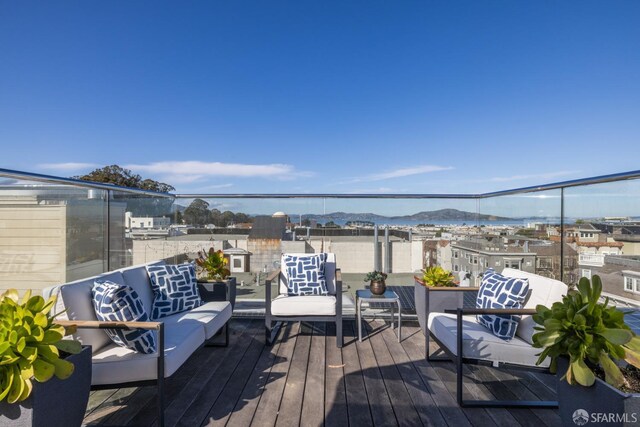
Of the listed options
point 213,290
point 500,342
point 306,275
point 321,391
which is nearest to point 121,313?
point 213,290

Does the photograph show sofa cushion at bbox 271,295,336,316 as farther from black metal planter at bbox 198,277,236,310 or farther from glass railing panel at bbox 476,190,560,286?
glass railing panel at bbox 476,190,560,286

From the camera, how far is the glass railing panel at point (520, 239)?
2.84m

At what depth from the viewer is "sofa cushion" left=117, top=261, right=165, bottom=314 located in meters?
2.57

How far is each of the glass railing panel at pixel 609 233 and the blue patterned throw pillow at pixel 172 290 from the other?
10.5 feet

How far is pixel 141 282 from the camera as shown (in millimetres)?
2707

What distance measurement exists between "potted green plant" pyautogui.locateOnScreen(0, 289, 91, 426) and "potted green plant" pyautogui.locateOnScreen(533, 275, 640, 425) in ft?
6.59

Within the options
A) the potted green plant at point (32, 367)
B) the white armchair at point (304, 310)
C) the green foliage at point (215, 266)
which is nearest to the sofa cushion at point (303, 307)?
the white armchair at point (304, 310)

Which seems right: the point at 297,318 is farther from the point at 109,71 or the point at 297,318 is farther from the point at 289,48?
the point at 109,71

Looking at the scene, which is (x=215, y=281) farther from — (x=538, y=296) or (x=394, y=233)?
(x=538, y=296)

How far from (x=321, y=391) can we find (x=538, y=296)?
169cm

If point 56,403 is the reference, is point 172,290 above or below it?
above

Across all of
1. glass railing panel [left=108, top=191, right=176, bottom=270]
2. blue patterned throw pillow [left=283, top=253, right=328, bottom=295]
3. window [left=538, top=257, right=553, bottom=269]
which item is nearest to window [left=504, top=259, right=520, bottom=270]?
window [left=538, top=257, right=553, bottom=269]

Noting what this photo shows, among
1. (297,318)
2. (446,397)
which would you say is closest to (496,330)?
(446,397)

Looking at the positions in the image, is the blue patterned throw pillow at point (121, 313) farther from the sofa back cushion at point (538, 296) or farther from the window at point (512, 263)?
the window at point (512, 263)
